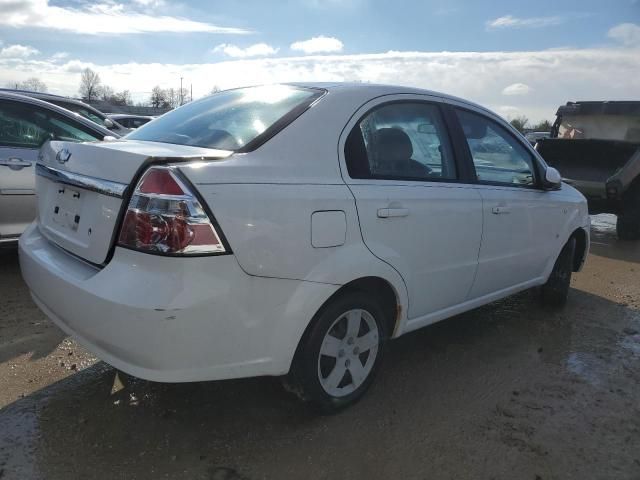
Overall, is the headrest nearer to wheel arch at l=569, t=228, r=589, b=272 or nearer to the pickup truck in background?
wheel arch at l=569, t=228, r=589, b=272

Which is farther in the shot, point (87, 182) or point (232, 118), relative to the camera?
point (232, 118)

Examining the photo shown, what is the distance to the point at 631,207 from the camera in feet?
26.3

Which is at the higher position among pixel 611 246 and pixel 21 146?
pixel 21 146

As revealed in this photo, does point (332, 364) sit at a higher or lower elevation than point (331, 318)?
lower

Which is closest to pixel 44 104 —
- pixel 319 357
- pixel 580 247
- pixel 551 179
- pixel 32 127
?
pixel 32 127

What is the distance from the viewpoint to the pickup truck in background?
7.85m

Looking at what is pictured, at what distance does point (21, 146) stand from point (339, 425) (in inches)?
155

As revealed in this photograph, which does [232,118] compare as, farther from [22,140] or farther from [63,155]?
[22,140]

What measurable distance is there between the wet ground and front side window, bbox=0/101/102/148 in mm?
1769

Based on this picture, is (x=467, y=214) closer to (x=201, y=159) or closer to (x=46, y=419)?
(x=201, y=159)

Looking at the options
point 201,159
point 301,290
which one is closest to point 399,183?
point 301,290

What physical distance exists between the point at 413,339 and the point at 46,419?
7.99 ft

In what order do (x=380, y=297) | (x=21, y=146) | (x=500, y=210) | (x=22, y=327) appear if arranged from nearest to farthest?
(x=380, y=297) < (x=500, y=210) < (x=22, y=327) < (x=21, y=146)

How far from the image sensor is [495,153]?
3770 millimetres
